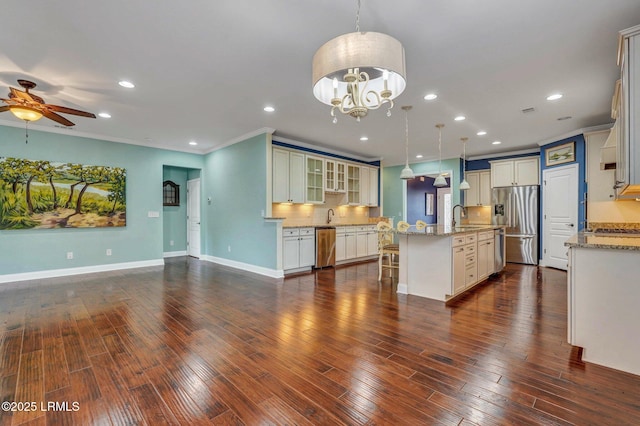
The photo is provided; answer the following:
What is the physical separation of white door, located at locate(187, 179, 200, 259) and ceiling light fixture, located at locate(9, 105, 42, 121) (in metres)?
3.99

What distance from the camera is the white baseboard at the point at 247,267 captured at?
5.18 metres

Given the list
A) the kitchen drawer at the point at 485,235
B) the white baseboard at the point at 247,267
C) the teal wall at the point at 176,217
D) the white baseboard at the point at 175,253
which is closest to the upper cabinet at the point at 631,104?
the kitchen drawer at the point at 485,235

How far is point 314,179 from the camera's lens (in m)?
6.43

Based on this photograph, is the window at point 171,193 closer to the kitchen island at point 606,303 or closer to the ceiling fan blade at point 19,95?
the ceiling fan blade at point 19,95

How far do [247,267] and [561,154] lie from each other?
6.57m

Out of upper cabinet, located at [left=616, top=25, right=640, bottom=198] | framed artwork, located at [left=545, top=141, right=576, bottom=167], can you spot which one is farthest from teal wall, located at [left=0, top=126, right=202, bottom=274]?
framed artwork, located at [left=545, top=141, right=576, bottom=167]

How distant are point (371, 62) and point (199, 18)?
151 centimetres

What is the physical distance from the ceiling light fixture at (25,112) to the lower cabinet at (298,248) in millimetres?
3594

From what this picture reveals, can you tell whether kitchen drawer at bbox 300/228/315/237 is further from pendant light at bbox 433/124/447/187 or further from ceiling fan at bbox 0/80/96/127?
ceiling fan at bbox 0/80/96/127

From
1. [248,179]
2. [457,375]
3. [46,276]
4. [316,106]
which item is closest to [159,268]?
[46,276]

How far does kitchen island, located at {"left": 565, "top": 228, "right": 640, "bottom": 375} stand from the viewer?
2100 mm

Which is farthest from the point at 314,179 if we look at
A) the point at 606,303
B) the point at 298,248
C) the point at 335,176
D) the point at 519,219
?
the point at 606,303

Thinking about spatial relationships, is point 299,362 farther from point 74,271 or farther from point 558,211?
point 558,211

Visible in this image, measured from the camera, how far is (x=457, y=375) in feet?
6.68
